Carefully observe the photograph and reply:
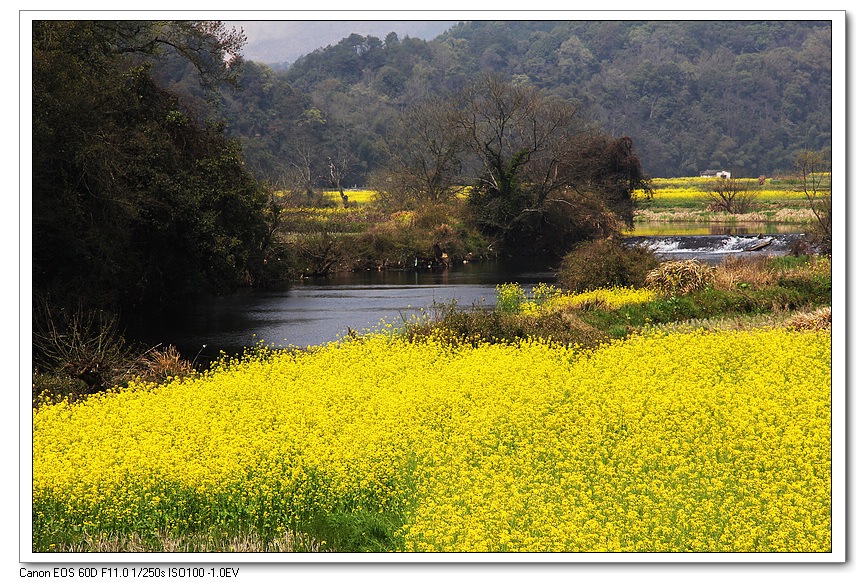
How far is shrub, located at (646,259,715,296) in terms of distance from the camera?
71.4ft

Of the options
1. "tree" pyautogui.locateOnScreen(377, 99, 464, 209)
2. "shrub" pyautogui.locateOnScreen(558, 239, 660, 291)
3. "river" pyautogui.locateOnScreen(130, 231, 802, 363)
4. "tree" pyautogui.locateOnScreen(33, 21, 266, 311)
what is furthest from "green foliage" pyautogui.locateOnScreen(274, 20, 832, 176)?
"tree" pyautogui.locateOnScreen(33, 21, 266, 311)

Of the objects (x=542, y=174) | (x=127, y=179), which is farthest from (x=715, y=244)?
(x=127, y=179)

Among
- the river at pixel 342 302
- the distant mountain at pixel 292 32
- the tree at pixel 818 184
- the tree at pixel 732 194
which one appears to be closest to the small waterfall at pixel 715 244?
the river at pixel 342 302

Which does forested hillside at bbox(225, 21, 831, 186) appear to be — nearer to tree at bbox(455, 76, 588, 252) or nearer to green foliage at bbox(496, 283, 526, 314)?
tree at bbox(455, 76, 588, 252)

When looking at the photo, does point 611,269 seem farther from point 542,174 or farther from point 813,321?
point 542,174

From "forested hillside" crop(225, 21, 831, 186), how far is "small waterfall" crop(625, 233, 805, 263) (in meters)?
4.16

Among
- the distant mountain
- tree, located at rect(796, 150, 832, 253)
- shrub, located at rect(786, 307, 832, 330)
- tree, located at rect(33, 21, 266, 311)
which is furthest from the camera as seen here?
tree, located at rect(796, 150, 832, 253)

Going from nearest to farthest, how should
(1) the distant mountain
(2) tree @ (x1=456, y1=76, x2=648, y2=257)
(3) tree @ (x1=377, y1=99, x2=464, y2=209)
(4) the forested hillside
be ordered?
(1) the distant mountain → (4) the forested hillside → (2) tree @ (x1=456, y1=76, x2=648, y2=257) → (3) tree @ (x1=377, y1=99, x2=464, y2=209)

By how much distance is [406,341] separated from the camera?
16.6 meters

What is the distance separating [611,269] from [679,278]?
2.49 meters

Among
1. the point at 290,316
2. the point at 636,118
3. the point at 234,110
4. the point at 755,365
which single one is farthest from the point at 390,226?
the point at 755,365
